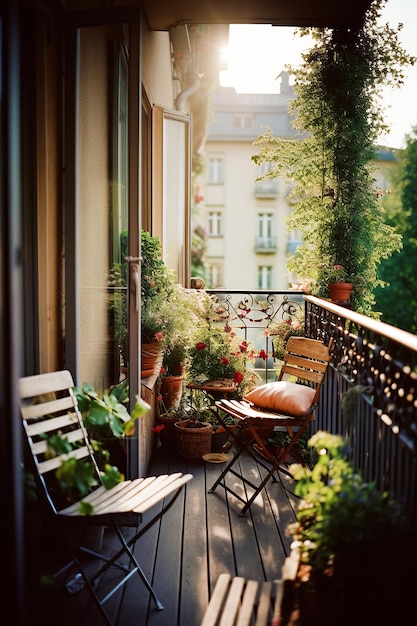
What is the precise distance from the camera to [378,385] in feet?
7.88

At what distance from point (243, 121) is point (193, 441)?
29.8 metres

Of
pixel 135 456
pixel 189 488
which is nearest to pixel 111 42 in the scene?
pixel 135 456

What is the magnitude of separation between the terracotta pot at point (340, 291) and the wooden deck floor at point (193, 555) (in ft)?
6.18

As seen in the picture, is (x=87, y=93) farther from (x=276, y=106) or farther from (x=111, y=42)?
(x=276, y=106)

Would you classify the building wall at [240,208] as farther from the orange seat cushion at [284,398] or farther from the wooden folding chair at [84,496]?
the wooden folding chair at [84,496]

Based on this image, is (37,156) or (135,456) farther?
(135,456)

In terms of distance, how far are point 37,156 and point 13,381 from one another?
1.59 m

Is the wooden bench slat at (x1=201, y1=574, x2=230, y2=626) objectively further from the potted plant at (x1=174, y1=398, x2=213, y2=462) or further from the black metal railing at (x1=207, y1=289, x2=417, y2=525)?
the potted plant at (x1=174, y1=398, x2=213, y2=462)

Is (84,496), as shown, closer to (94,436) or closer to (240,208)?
(94,436)

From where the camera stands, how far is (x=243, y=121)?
31.8m

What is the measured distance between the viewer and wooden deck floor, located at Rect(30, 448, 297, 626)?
2330 mm

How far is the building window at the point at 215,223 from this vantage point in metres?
30.8

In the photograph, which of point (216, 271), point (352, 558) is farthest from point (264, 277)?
point (352, 558)

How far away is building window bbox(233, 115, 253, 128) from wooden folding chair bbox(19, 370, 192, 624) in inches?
1209
